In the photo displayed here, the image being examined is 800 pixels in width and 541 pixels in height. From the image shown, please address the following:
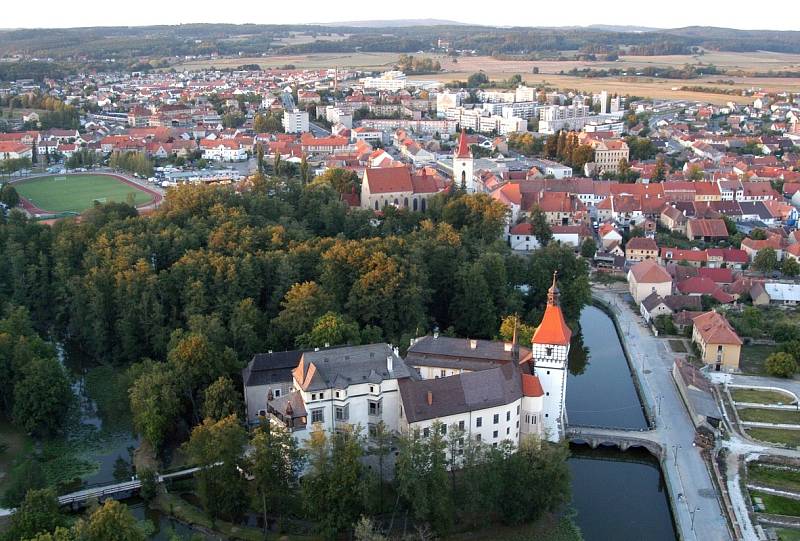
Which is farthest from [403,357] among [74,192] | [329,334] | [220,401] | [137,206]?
[74,192]

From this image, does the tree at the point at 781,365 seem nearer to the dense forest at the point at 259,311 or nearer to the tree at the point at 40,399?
the dense forest at the point at 259,311

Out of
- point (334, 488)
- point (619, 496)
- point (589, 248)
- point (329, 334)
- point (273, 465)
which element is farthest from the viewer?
point (589, 248)

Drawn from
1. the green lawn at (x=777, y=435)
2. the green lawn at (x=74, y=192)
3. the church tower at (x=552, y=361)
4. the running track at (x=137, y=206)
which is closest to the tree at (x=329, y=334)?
the church tower at (x=552, y=361)

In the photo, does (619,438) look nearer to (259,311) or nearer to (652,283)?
(259,311)

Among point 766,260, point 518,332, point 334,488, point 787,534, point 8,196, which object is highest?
point 8,196

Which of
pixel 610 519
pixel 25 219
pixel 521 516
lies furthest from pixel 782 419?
pixel 25 219

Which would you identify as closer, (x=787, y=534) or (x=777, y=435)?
(x=787, y=534)

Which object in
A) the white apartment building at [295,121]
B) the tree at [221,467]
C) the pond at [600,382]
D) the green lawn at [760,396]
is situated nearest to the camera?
the tree at [221,467]
